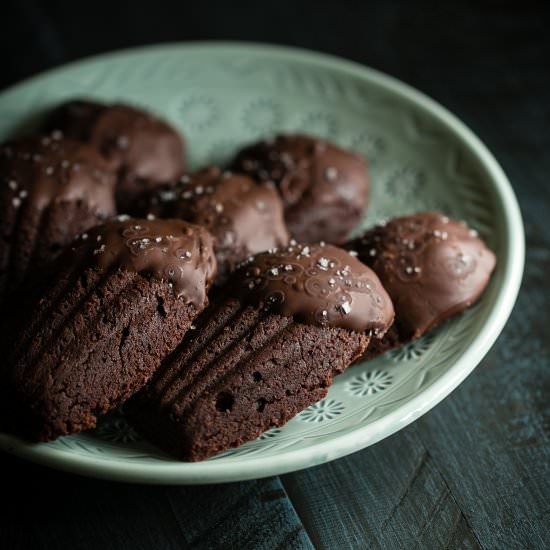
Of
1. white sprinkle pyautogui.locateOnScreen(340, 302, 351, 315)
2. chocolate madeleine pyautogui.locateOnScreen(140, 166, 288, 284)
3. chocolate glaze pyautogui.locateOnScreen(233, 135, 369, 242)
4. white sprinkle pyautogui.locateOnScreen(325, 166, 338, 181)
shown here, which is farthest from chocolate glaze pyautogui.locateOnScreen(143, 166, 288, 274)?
white sprinkle pyautogui.locateOnScreen(340, 302, 351, 315)

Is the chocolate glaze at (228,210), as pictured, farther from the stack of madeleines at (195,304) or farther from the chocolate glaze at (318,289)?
the chocolate glaze at (318,289)

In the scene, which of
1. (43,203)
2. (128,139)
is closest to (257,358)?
(43,203)

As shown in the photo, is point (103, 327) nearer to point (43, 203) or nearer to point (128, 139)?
point (43, 203)

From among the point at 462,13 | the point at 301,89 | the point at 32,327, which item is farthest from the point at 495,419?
the point at 462,13

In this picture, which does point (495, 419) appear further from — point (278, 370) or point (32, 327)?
point (32, 327)

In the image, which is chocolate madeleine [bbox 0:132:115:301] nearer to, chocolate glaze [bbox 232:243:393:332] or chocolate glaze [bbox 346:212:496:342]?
chocolate glaze [bbox 232:243:393:332]
